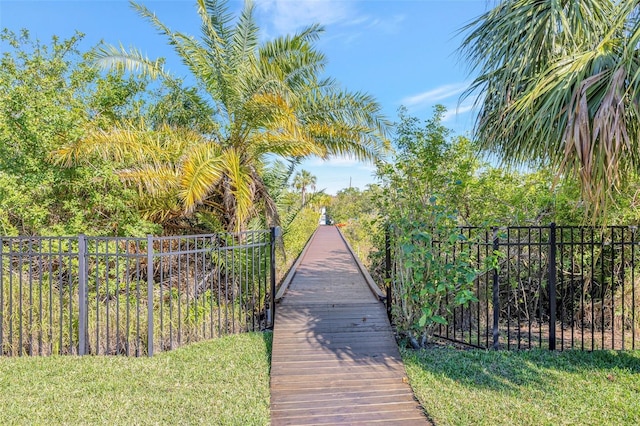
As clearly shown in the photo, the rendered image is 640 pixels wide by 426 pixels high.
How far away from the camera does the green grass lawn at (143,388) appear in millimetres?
3262

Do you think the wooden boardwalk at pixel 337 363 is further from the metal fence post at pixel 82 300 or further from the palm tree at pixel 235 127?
the metal fence post at pixel 82 300

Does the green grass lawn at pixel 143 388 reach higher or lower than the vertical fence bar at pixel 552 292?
lower

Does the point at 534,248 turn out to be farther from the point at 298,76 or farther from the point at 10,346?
the point at 10,346

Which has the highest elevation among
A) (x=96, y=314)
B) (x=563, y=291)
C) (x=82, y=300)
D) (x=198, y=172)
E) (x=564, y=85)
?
(x=564, y=85)

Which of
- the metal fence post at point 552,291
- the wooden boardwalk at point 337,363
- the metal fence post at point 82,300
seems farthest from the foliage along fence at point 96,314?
the metal fence post at point 552,291

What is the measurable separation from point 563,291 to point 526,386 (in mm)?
4510

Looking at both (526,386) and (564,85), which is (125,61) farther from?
(526,386)

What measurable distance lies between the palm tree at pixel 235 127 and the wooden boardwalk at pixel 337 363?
238cm

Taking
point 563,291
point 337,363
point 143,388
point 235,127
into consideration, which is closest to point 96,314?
point 143,388

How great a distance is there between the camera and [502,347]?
5.23 m

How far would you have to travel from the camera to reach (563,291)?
7324 millimetres

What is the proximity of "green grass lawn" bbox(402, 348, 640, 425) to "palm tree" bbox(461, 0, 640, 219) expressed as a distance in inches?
76.8

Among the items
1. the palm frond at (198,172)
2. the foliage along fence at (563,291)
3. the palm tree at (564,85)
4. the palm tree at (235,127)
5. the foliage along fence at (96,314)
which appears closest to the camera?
the palm tree at (564,85)

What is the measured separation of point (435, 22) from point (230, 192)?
187 inches
